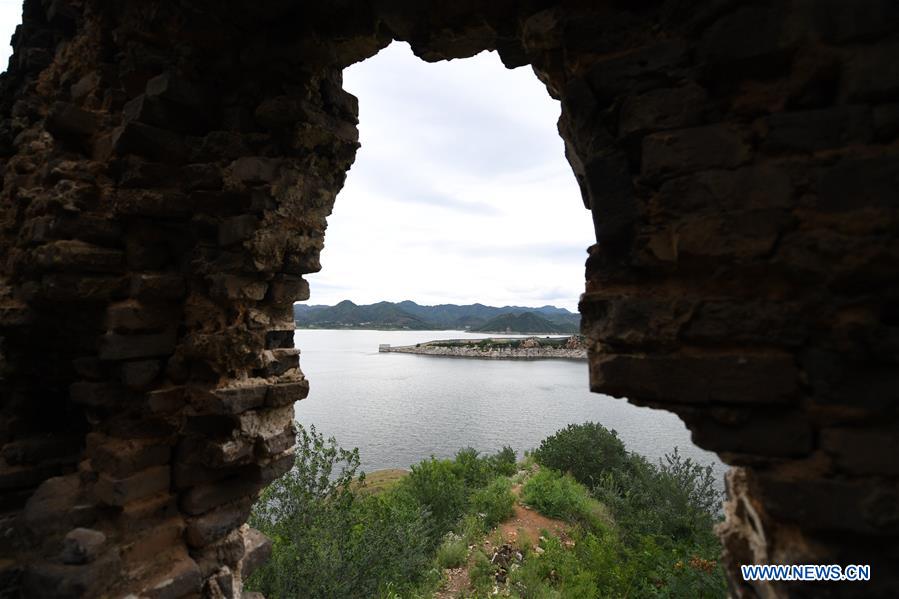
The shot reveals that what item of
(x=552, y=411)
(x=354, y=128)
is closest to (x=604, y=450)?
(x=552, y=411)

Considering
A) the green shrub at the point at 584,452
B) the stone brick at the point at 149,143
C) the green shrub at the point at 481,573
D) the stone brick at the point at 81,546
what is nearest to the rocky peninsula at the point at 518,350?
the green shrub at the point at 584,452

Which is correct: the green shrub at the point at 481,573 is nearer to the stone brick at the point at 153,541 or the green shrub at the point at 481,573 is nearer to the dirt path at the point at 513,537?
the dirt path at the point at 513,537

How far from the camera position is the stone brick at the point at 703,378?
4.62 ft

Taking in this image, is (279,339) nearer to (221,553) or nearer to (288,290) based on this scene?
(288,290)

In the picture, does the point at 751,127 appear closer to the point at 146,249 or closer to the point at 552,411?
the point at 146,249

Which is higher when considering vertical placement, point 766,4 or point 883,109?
point 766,4

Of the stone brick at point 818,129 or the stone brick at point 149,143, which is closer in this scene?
the stone brick at point 818,129

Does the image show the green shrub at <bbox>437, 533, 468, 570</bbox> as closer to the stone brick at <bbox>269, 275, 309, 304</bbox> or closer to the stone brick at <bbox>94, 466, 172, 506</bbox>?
the stone brick at <bbox>94, 466, 172, 506</bbox>

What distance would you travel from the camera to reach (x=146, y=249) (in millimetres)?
2947

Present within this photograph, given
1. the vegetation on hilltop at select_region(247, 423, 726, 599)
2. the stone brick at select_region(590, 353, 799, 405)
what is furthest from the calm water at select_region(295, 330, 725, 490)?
the stone brick at select_region(590, 353, 799, 405)

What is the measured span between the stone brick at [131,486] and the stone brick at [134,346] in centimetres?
70

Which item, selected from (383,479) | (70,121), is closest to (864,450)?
(70,121)

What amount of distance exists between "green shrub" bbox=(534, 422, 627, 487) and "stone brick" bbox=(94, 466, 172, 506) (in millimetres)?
10687

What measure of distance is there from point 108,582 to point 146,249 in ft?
6.33
